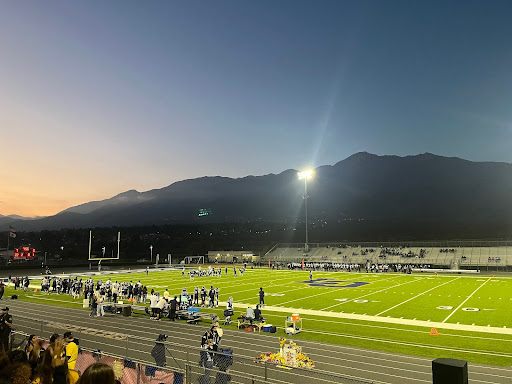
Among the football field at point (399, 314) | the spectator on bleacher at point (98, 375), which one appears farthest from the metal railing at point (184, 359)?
the football field at point (399, 314)

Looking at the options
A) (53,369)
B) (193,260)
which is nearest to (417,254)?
(193,260)

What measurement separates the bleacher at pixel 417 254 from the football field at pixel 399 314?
26644 millimetres

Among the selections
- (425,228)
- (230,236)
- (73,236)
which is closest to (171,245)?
(230,236)

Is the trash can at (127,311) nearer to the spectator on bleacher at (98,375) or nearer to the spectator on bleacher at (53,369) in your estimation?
the spectator on bleacher at (53,369)

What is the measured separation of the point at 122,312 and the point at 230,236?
14393 centimetres

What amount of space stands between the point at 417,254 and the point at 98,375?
239 ft

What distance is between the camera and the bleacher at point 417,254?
60688mm

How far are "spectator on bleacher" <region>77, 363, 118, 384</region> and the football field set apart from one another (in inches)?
521

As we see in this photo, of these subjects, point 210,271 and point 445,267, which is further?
point 445,267

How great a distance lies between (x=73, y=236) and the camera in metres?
172

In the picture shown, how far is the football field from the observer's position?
15.2 m

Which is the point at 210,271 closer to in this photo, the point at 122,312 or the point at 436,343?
the point at 122,312

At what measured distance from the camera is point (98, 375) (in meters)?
3.44

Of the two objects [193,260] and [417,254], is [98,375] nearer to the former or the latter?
[417,254]
